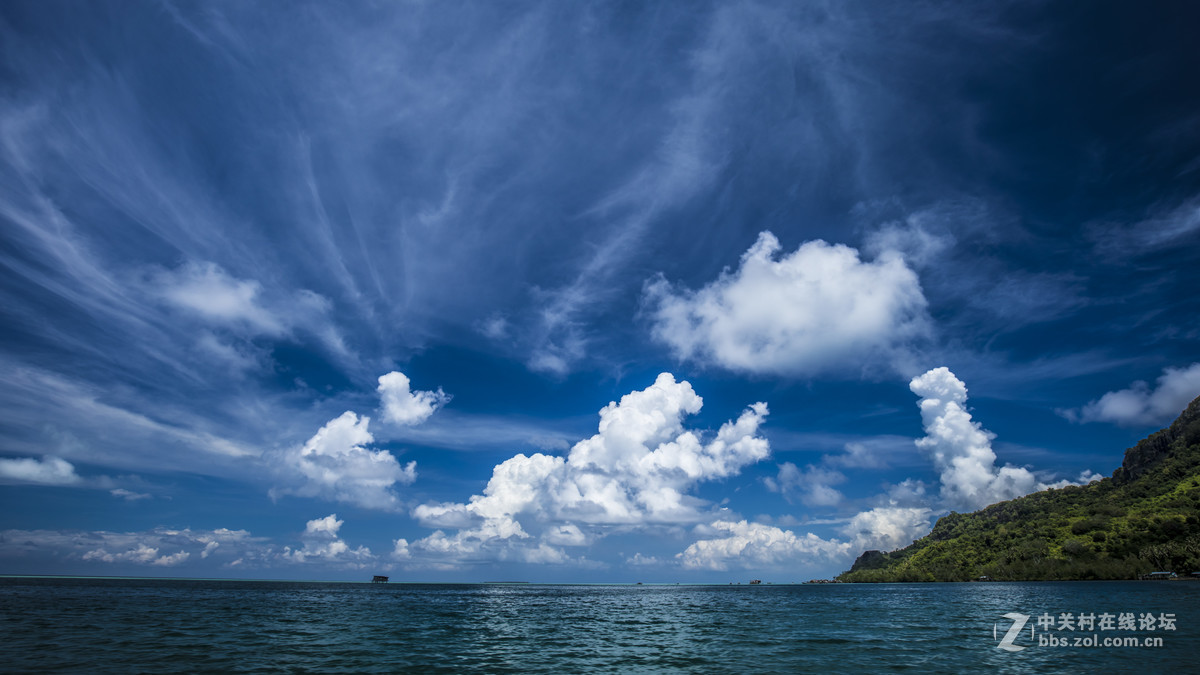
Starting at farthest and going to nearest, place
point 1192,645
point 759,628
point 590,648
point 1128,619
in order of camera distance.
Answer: point 759,628 → point 1128,619 → point 590,648 → point 1192,645

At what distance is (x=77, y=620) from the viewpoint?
64000 mm

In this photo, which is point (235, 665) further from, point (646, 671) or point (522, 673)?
point (646, 671)

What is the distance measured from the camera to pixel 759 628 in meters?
63.8

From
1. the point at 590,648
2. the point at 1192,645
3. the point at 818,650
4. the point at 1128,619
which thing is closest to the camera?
the point at 1192,645

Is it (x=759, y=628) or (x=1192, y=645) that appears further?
(x=759, y=628)

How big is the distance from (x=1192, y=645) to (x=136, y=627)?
101 meters

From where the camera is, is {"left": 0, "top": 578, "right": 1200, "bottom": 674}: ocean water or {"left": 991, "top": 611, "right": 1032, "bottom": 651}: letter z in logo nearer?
{"left": 0, "top": 578, "right": 1200, "bottom": 674}: ocean water

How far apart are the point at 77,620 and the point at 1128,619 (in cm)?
12728

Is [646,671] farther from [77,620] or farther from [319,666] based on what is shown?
[77,620]

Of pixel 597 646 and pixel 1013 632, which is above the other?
pixel 1013 632

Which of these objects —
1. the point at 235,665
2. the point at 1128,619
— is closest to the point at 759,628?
the point at 1128,619

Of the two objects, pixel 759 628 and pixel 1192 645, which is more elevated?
pixel 1192 645

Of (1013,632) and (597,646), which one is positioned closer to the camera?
(597,646)

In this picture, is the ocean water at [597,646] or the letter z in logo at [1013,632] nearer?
the ocean water at [597,646]
